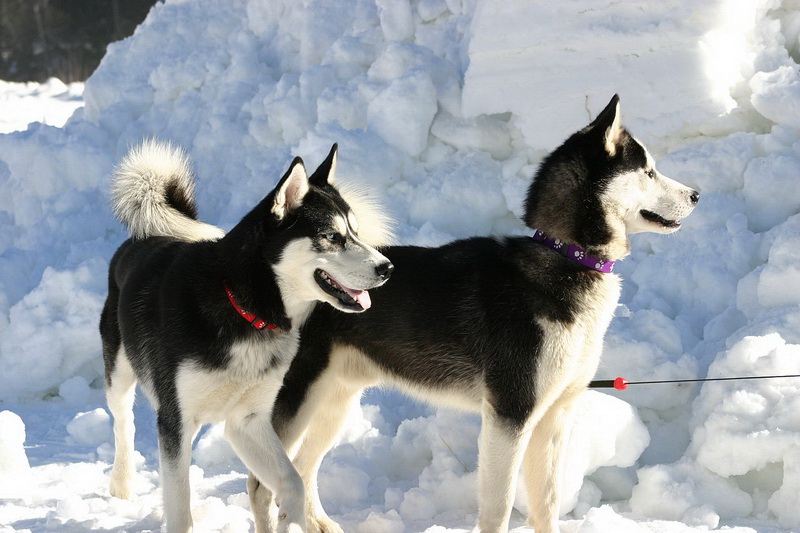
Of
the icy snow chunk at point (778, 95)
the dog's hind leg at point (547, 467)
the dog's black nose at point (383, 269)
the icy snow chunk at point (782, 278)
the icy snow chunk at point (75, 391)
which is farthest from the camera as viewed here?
the icy snow chunk at point (75, 391)

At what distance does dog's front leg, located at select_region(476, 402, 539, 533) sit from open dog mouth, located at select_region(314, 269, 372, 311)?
26.8 inches

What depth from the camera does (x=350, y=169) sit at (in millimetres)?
5828

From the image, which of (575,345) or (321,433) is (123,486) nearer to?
(321,433)

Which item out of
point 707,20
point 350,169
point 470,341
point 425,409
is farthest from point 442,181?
point 470,341

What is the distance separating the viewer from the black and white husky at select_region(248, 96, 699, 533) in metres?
3.38

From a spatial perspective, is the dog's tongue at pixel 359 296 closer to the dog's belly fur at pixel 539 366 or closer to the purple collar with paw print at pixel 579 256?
the dog's belly fur at pixel 539 366

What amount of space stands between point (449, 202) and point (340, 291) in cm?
262

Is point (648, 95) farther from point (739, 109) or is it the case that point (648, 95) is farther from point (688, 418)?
point (688, 418)

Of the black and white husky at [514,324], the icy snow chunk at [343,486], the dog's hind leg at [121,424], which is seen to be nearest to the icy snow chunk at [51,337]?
the dog's hind leg at [121,424]

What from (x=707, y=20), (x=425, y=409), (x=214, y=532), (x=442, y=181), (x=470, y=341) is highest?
(x=707, y=20)

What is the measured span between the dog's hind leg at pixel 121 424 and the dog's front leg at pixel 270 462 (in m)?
0.89

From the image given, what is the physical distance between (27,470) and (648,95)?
4133mm

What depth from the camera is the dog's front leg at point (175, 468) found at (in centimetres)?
328

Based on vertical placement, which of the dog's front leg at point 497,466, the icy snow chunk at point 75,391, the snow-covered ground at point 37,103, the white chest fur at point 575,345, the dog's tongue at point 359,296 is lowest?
the snow-covered ground at point 37,103
